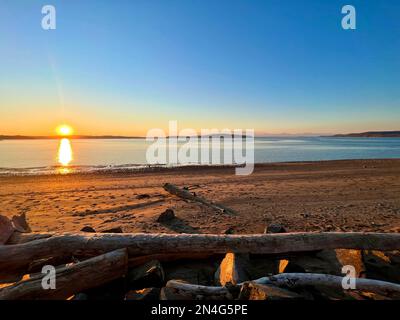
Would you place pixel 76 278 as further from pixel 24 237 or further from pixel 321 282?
pixel 321 282

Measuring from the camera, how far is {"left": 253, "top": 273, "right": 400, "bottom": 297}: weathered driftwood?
328cm

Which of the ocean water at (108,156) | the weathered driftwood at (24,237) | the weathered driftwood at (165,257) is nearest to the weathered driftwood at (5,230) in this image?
the weathered driftwood at (24,237)

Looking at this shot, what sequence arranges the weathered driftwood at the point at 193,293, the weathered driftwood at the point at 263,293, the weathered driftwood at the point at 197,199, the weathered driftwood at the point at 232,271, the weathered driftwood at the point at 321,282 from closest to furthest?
the weathered driftwood at the point at 263,293, the weathered driftwood at the point at 193,293, the weathered driftwood at the point at 321,282, the weathered driftwood at the point at 232,271, the weathered driftwood at the point at 197,199

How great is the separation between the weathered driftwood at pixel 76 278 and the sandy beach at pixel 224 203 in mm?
2733

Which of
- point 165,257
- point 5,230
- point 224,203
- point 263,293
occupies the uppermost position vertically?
point 5,230

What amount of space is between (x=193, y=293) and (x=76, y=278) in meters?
1.57

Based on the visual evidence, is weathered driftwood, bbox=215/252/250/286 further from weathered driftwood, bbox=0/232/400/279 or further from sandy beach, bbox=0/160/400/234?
sandy beach, bbox=0/160/400/234

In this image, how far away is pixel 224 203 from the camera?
369 inches

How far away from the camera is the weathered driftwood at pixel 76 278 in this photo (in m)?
3.17

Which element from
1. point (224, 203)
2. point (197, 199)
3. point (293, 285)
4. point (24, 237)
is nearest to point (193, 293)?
point (293, 285)

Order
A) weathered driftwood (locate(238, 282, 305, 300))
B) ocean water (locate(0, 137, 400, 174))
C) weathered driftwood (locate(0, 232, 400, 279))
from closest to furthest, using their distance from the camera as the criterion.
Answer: weathered driftwood (locate(238, 282, 305, 300)), weathered driftwood (locate(0, 232, 400, 279)), ocean water (locate(0, 137, 400, 174))

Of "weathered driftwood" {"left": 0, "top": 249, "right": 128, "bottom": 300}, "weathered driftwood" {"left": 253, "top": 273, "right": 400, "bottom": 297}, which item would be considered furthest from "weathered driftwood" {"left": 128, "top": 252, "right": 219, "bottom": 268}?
"weathered driftwood" {"left": 253, "top": 273, "right": 400, "bottom": 297}

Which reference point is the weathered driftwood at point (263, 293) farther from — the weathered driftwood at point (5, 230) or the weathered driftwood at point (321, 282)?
the weathered driftwood at point (5, 230)

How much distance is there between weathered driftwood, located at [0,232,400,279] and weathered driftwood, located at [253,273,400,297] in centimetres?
81
